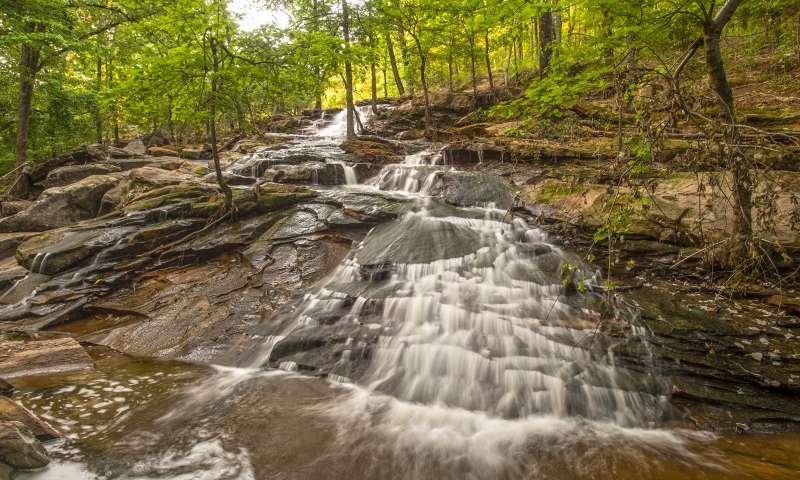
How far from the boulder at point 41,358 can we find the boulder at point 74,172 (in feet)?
28.8

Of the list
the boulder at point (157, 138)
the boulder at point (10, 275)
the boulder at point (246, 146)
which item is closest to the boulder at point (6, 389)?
the boulder at point (10, 275)

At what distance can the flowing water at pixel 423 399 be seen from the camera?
3.74 metres

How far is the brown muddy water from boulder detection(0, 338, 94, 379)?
320 mm

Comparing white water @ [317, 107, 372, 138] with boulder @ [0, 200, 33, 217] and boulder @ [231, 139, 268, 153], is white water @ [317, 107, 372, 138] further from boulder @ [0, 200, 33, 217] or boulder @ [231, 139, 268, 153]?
boulder @ [0, 200, 33, 217]

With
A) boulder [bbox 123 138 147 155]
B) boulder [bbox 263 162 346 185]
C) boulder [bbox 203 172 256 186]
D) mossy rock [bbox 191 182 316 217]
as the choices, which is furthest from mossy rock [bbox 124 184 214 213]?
boulder [bbox 123 138 147 155]

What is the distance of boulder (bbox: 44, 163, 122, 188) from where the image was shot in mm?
12359

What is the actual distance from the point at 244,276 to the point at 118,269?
2836 millimetres

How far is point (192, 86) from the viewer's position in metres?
7.96

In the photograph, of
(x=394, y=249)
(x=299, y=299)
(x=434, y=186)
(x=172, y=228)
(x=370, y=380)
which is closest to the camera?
(x=370, y=380)

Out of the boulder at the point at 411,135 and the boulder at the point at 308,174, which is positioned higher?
the boulder at the point at 411,135

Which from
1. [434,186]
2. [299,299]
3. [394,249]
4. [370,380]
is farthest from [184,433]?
[434,186]

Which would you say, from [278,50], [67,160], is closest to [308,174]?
[278,50]

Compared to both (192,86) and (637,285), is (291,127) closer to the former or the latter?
(192,86)

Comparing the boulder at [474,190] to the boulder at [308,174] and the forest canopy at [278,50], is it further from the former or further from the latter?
the boulder at [308,174]
